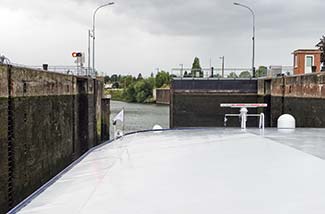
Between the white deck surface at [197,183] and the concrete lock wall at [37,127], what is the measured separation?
5521 millimetres

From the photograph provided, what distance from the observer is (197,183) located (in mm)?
4582

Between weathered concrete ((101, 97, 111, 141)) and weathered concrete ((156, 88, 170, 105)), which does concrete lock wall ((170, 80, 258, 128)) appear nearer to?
weathered concrete ((101, 97, 111, 141))

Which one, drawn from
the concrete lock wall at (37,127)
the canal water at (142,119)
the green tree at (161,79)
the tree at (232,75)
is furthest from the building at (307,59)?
the green tree at (161,79)

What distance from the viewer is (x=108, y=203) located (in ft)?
13.6

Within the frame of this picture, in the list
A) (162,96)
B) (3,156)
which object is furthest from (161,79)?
(3,156)

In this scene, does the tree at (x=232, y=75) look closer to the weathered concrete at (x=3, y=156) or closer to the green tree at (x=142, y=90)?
the weathered concrete at (x=3, y=156)

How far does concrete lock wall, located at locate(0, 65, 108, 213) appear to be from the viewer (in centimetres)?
1179

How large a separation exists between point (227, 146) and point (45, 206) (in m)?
3.64

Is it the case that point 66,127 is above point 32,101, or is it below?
below

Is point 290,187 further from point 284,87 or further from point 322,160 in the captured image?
point 284,87

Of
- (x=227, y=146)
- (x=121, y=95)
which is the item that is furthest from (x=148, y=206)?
(x=121, y=95)

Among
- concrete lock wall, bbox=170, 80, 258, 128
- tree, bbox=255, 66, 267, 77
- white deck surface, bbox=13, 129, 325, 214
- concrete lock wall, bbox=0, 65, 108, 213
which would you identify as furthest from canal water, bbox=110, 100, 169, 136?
white deck surface, bbox=13, 129, 325, 214

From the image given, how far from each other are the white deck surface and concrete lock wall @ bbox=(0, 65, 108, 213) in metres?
5.52

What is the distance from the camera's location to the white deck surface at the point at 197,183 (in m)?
3.80
